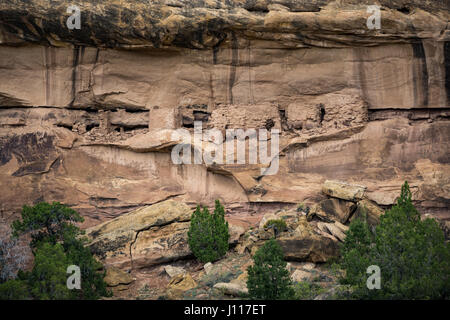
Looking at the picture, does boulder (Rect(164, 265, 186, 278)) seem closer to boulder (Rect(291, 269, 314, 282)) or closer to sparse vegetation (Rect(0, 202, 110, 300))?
sparse vegetation (Rect(0, 202, 110, 300))

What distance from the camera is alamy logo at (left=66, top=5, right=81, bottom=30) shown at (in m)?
12.0

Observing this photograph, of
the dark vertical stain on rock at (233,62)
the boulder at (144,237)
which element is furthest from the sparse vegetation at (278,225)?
the dark vertical stain on rock at (233,62)

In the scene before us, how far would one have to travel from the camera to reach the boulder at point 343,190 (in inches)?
483

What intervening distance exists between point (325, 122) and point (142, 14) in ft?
19.6

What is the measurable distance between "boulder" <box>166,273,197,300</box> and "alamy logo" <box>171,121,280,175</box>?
3.78m

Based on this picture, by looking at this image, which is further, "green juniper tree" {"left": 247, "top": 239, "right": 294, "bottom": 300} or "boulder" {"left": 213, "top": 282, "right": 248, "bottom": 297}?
"boulder" {"left": 213, "top": 282, "right": 248, "bottom": 297}

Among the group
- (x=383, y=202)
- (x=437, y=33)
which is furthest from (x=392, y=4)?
(x=383, y=202)

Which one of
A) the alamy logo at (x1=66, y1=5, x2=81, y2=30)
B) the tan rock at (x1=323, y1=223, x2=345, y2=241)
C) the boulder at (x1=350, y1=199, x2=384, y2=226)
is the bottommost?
the tan rock at (x1=323, y1=223, x2=345, y2=241)

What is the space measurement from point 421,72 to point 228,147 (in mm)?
5789

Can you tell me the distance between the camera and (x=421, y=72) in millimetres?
12727

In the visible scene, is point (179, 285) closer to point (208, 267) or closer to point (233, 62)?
point (208, 267)

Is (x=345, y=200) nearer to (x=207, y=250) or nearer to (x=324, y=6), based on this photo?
(x=207, y=250)

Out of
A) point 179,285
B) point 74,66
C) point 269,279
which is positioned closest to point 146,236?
point 179,285

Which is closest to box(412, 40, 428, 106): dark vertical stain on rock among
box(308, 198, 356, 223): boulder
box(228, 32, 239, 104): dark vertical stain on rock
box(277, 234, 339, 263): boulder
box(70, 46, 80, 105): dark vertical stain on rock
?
box(308, 198, 356, 223): boulder
